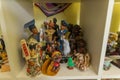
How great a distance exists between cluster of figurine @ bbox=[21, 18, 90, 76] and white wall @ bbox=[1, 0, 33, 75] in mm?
42

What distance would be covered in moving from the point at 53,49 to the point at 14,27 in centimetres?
22

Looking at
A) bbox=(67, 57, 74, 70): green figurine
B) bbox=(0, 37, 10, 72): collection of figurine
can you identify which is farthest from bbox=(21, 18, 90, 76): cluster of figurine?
bbox=(0, 37, 10, 72): collection of figurine

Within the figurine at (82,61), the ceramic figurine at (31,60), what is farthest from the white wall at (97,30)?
the ceramic figurine at (31,60)

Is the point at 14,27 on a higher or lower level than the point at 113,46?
higher

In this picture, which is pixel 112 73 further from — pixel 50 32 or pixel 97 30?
pixel 50 32

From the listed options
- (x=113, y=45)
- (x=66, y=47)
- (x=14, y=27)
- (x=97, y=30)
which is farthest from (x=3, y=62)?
(x=113, y=45)

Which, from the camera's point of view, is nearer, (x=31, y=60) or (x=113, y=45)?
(x=31, y=60)

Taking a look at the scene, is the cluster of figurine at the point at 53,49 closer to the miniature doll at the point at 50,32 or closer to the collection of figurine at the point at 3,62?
the miniature doll at the point at 50,32

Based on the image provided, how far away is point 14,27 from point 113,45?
550 millimetres

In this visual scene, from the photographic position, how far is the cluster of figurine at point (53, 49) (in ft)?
2.16

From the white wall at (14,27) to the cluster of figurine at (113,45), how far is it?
485 millimetres

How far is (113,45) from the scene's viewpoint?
0.83m

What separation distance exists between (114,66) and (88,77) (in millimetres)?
174

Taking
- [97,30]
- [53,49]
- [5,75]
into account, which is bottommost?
[5,75]
